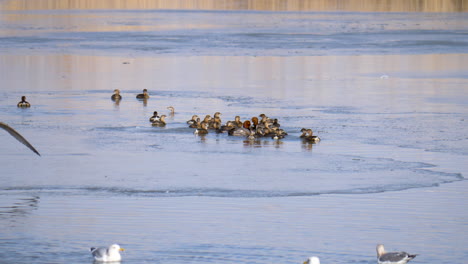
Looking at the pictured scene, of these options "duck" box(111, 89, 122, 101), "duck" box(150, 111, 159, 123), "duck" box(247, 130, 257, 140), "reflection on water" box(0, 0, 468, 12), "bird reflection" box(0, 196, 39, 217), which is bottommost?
"bird reflection" box(0, 196, 39, 217)

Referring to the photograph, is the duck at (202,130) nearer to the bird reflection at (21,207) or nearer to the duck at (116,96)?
the duck at (116,96)

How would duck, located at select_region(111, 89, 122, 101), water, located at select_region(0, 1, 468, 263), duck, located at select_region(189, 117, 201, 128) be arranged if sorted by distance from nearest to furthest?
water, located at select_region(0, 1, 468, 263), duck, located at select_region(189, 117, 201, 128), duck, located at select_region(111, 89, 122, 101)

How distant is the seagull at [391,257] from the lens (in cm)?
852

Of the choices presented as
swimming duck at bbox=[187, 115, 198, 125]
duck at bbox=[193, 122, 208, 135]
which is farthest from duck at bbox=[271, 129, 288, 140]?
swimming duck at bbox=[187, 115, 198, 125]

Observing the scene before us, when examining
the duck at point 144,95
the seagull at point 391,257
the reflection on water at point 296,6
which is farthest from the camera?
the reflection on water at point 296,6

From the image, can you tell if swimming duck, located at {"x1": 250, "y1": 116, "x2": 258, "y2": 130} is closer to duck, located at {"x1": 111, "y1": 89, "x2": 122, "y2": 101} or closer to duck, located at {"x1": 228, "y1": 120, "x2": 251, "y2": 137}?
duck, located at {"x1": 228, "y1": 120, "x2": 251, "y2": 137}

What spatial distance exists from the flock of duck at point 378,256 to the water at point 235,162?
258 millimetres

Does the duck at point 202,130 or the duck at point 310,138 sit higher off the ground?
the duck at point 202,130

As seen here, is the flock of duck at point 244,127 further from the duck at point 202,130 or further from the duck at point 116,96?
the duck at point 116,96

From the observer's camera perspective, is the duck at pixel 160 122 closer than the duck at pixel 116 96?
Yes

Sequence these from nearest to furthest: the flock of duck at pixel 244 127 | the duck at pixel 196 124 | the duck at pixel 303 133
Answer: the duck at pixel 303 133
the flock of duck at pixel 244 127
the duck at pixel 196 124

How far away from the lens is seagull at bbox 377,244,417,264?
852 cm

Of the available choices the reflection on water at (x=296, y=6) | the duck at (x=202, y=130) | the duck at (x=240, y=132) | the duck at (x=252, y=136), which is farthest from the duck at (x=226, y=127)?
the reflection on water at (x=296, y=6)

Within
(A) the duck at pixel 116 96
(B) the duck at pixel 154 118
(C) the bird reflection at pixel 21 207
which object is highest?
(A) the duck at pixel 116 96
